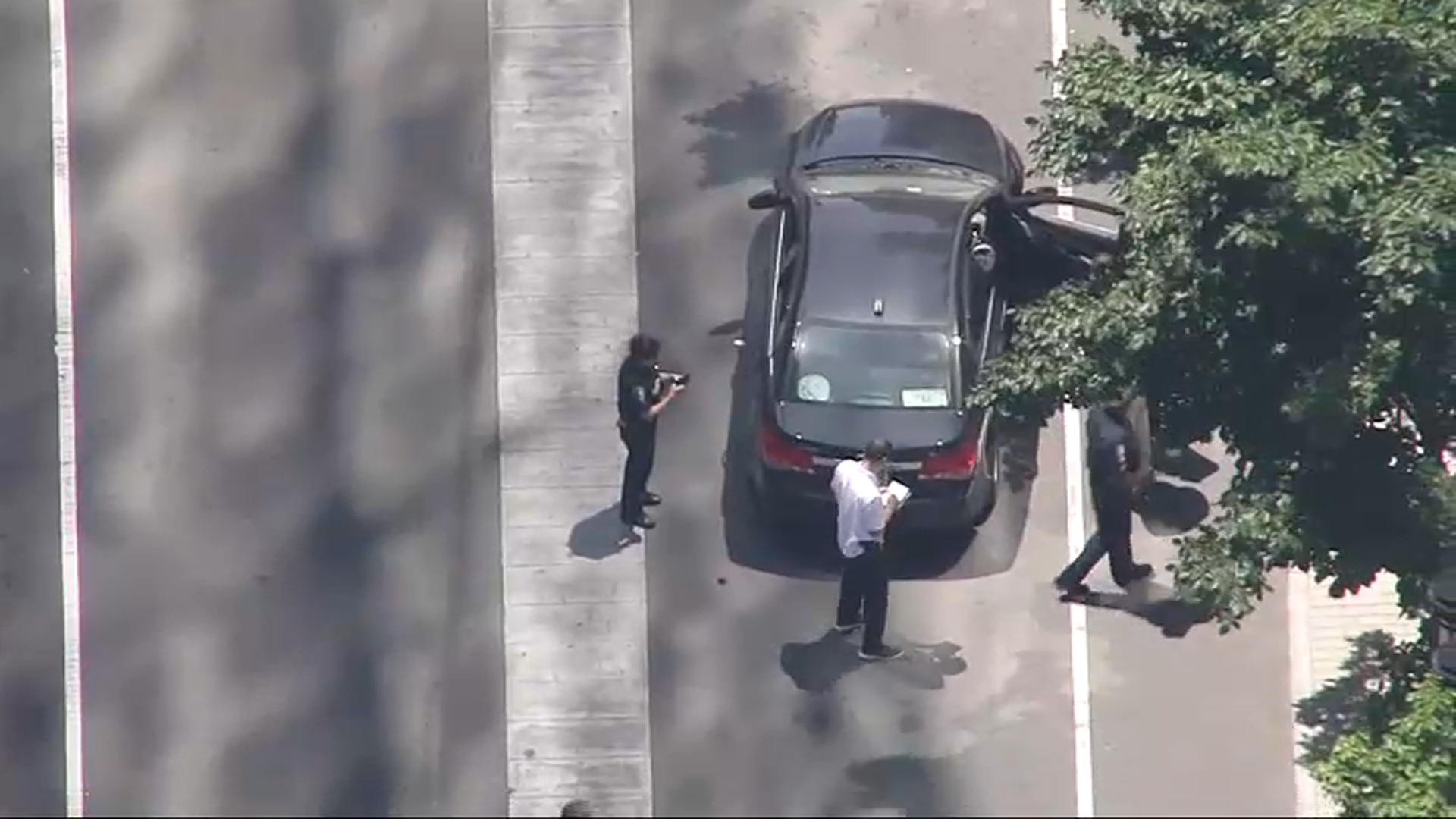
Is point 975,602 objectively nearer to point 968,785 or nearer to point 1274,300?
point 968,785

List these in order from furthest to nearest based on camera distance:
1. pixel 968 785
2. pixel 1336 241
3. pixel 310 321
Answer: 1. pixel 310 321
2. pixel 968 785
3. pixel 1336 241

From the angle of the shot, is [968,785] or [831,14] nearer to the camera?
[968,785]

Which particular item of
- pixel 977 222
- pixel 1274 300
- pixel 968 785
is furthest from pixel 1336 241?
pixel 968 785

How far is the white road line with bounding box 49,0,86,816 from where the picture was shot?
17594mm

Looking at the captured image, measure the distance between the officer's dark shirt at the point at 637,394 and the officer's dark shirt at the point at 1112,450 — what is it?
3575 millimetres

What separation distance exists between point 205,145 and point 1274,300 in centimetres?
1053

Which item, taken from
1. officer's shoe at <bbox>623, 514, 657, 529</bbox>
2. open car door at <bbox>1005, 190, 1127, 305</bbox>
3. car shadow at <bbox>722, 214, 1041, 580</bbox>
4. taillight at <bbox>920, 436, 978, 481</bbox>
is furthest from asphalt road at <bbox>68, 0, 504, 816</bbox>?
open car door at <bbox>1005, 190, 1127, 305</bbox>

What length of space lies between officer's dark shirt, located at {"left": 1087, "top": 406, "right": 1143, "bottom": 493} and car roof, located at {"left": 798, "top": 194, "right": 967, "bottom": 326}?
5.01 feet

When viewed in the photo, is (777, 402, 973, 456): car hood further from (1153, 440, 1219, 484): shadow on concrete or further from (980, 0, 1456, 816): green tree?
(980, 0, 1456, 816): green tree

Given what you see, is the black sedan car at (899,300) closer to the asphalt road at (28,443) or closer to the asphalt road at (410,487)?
the asphalt road at (410,487)

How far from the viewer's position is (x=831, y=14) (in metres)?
19.2

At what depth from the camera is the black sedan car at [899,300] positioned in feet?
55.2

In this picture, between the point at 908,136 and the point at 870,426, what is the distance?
2.75 meters

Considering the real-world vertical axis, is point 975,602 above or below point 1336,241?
below
